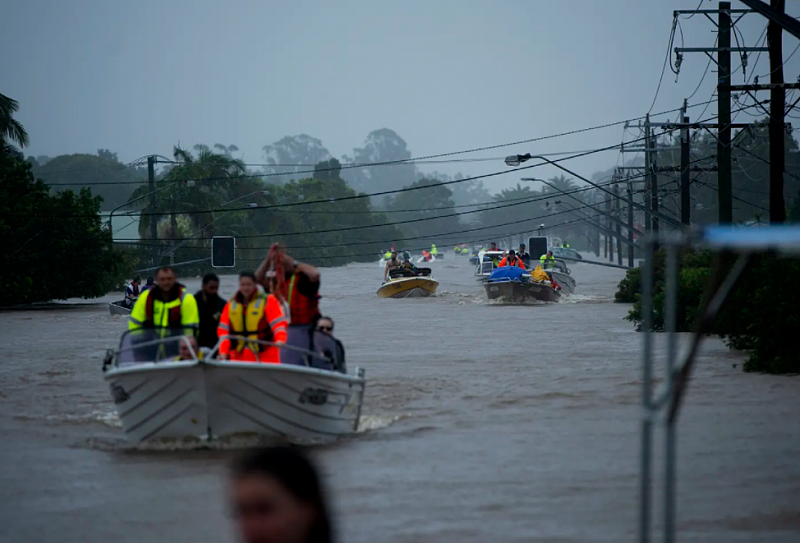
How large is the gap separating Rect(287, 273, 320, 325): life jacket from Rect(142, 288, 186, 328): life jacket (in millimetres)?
1183

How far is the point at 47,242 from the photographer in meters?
46.7

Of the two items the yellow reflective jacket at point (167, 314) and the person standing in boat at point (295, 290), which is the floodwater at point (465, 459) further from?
the yellow reflective jacket at point (167, 314)

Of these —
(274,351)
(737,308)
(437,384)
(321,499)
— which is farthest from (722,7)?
(321,499)

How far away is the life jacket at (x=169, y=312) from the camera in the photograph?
1232 cm

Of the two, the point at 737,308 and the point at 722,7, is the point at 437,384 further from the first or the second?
the point at 722,7

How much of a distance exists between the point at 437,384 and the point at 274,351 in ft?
23.1

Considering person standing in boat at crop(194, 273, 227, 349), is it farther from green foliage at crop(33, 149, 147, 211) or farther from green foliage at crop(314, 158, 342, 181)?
green foliage at crop(33, 149, 147, 211)

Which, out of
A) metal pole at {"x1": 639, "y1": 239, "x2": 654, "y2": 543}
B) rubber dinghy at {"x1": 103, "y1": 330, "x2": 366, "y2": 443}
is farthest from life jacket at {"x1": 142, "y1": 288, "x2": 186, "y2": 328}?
metal pole at {"x1": 639, "y1": 239, "x2": 654, "y2": 543}

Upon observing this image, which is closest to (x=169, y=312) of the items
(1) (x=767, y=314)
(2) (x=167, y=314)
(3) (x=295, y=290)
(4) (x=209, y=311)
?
(2) (x=167, y=314)

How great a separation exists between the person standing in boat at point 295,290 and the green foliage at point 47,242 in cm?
3435

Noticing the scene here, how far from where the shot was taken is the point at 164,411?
38.0 feet

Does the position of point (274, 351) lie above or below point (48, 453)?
above

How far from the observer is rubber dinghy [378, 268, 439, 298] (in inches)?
1810

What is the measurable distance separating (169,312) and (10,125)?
4558 centimetres
